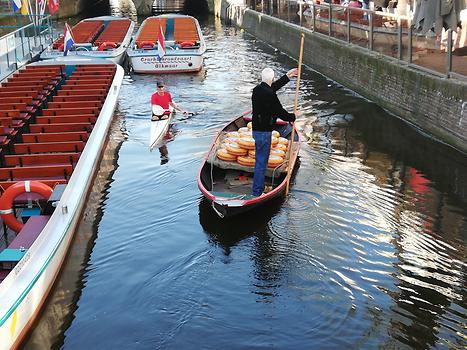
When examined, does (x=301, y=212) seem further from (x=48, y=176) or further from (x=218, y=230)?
(x=48, y=176)

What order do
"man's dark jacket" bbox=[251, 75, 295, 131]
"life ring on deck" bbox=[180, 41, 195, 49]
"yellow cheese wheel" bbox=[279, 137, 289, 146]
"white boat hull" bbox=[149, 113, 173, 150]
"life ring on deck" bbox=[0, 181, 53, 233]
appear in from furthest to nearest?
"life ring on deck" bbox=[180, 41, 195, 49] → "white boat hull" bbox=[149, 113, 173, 150] → "yellow cheese wheel" bbox=[279, 137, 289, 146] → "man's dark jacket" bbox=[251, 75, 295, 131] → "life ring on deck" bbox=[0, 181, 53, 233]

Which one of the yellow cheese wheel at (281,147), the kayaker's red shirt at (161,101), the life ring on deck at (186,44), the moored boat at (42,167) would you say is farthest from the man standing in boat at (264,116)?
the life ring on deck at (186,44)

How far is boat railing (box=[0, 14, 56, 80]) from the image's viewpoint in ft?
54.1

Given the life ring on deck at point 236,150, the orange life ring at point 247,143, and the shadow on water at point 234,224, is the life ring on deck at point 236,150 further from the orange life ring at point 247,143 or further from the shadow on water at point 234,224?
the shadow on water at point 234,224

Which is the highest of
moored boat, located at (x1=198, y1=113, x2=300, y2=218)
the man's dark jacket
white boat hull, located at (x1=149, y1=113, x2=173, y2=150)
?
the man's dark jacket

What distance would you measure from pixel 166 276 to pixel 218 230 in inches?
57.9

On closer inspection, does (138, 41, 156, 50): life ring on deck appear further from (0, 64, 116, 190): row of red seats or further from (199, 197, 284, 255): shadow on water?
(199, 197, 284, 255): shadow on water

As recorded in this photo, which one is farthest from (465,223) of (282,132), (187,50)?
(187,50)

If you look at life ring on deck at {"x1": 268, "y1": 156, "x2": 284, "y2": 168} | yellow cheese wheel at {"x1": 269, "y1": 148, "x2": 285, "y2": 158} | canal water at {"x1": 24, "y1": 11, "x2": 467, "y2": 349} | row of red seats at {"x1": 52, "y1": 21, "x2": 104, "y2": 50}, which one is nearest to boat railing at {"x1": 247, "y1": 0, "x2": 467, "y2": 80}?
canal water at {"x1": 24, "y1": 11, "x2": 467, "y2": 349}

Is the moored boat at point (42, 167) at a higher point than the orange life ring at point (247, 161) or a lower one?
higher

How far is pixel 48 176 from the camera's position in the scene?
9055mm

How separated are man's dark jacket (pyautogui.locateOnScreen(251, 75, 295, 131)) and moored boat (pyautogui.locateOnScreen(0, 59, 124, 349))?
101 inches

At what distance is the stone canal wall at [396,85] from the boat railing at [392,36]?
178 millimetres

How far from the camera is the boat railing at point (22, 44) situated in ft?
54.1
